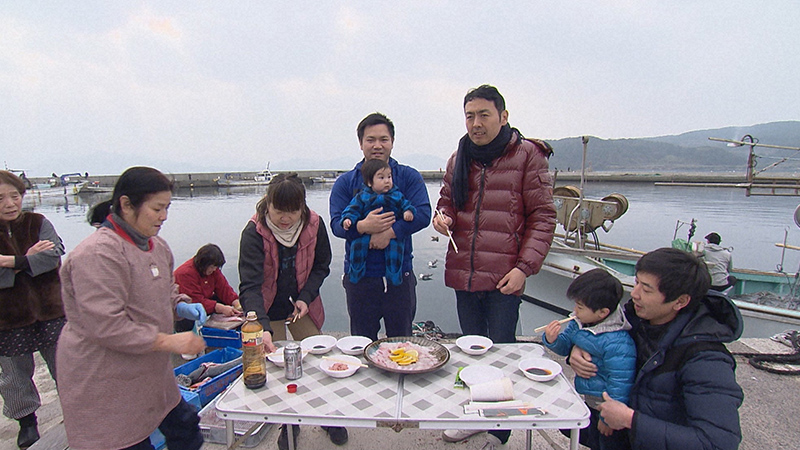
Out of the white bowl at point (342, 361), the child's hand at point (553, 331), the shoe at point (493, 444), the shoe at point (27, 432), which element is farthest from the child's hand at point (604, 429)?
the shoe at point (27, 432)

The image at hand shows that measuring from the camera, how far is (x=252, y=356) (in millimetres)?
1608

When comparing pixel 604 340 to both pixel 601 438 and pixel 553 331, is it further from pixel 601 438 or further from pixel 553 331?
pixel 601 438

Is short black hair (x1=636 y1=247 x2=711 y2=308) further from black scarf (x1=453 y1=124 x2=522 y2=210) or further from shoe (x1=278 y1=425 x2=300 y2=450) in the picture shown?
shoe (x1=278 y1=425 x2=300 y2=450)

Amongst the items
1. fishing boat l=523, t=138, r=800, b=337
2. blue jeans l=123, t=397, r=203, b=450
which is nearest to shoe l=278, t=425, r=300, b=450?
blue jeans l=123, t=397, r=203, b=450

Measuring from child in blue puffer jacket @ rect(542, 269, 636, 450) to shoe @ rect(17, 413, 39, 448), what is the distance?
10.3 ft

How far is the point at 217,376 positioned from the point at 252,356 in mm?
1187

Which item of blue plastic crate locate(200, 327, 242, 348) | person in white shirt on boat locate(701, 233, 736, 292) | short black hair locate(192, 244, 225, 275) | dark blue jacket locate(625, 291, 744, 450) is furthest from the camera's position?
person in white shirt on boat locate(701, 233, 736, 292)

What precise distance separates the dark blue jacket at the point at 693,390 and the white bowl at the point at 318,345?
1357 mm

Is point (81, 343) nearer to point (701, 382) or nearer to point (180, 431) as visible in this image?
point (180, 431)

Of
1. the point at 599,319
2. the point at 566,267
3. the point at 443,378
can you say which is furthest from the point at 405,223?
the point at 566,267

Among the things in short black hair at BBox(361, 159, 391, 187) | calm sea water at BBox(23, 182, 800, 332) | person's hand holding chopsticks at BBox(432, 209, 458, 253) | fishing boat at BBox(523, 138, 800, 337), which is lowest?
calm sea water at BBox(23, 182, 800, 332)

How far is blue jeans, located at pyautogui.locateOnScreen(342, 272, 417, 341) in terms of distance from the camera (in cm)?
248

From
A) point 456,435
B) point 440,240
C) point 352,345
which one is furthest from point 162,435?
point 440,240

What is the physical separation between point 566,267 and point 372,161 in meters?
4.81
